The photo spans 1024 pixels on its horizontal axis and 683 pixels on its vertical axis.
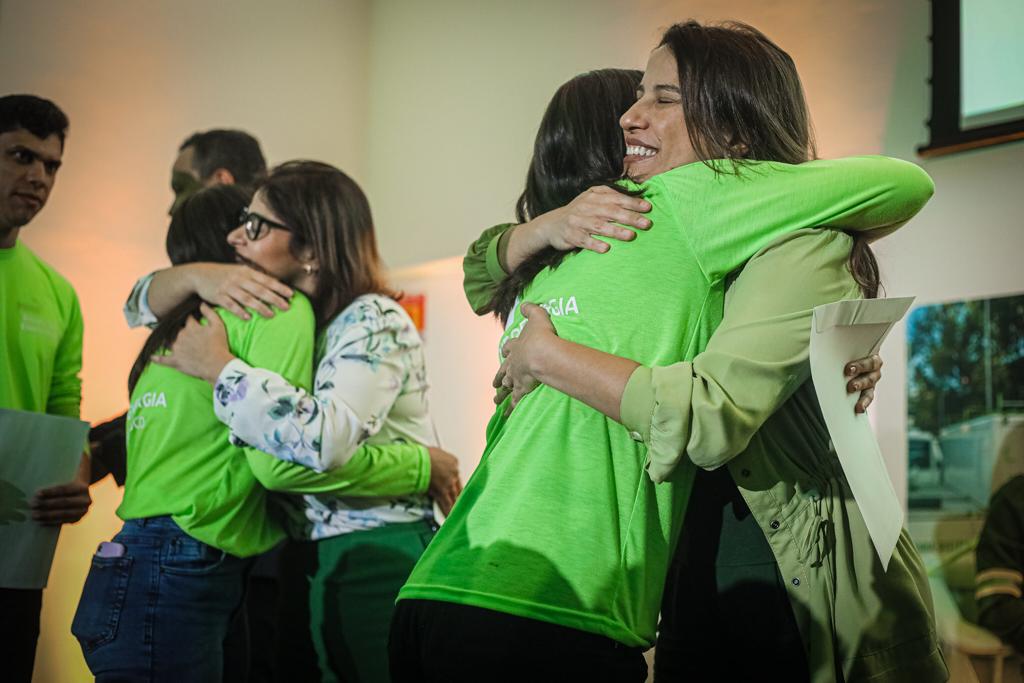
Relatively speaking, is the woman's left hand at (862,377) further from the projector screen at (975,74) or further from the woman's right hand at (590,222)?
the projector screen at (975,74)

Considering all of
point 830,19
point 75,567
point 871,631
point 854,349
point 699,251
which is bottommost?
point 75,567

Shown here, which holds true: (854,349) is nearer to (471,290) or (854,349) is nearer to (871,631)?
(871,631)

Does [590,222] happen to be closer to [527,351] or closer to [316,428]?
[527,351]

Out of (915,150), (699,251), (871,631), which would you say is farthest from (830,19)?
(871,631)

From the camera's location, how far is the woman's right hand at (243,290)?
187 cm

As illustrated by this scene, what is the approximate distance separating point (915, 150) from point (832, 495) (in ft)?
5.39

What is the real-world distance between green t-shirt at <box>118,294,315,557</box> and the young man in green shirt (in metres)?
0.35

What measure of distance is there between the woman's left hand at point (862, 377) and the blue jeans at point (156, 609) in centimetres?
120

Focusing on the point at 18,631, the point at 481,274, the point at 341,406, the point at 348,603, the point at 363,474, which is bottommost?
the point at 18,631

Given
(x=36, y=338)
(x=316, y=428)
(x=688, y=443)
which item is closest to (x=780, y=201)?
(x=688, y=443)

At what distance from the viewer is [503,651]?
1.02 meters

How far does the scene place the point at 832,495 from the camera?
117 centimetres

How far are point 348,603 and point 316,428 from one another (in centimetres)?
36

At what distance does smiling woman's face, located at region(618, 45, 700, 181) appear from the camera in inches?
49.6
